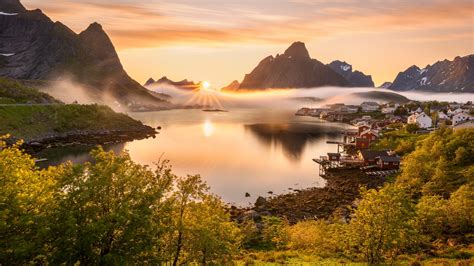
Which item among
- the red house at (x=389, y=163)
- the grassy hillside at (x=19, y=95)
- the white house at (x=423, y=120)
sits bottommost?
the red house at (x=389, y=163)

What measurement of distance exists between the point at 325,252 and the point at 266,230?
1180cm

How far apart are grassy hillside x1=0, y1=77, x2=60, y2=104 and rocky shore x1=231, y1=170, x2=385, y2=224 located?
114 m

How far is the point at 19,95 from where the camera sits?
15112 cm

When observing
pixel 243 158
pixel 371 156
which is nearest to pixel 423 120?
pixel 371 156

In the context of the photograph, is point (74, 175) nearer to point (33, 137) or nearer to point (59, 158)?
point (59, 158)

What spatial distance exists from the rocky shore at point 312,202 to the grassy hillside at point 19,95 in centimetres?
11364

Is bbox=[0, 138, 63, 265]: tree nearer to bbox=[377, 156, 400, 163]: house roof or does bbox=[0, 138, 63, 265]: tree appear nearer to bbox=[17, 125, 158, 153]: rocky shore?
bbox=[377, 156, 400, 163]: house roof

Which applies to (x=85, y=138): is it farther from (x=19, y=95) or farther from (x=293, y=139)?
(x=293, y=139)

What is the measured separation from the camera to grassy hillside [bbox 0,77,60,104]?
146 m

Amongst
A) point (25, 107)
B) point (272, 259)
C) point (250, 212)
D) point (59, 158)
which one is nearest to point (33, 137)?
point (25, 107)

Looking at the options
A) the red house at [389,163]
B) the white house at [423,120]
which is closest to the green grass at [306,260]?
the red house at [389,163]

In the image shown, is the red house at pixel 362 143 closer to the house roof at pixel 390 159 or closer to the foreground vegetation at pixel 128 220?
the house roof at pixel 390 159

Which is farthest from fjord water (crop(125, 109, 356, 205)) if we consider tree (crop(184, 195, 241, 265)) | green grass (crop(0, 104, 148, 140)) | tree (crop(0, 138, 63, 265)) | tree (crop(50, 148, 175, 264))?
tree (crop(0, 138, 63, 265))

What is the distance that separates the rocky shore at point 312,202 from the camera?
6209cm
